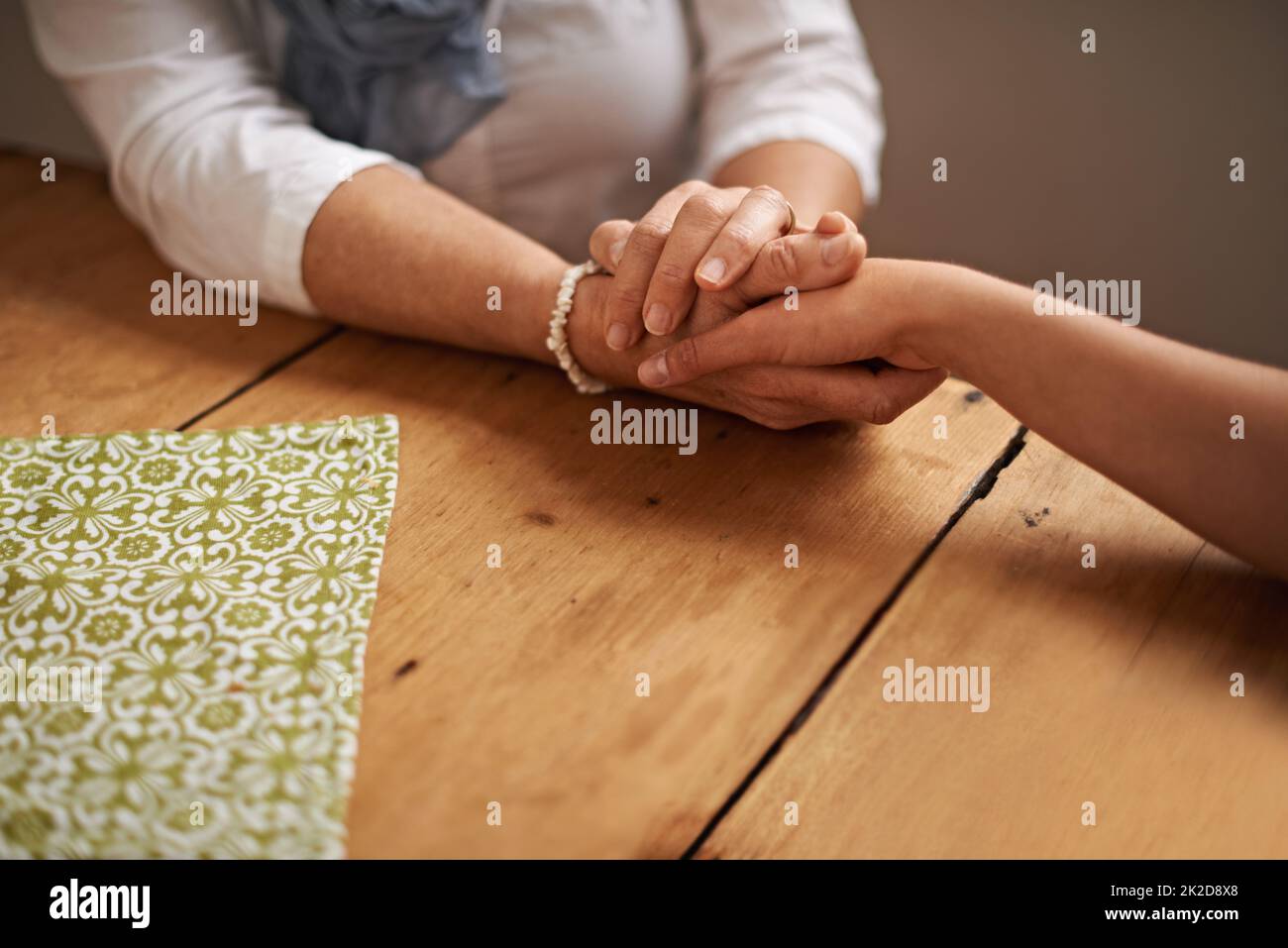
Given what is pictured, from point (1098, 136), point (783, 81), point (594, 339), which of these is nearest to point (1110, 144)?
point (1098, 136)

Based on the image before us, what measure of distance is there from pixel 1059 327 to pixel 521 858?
429mm

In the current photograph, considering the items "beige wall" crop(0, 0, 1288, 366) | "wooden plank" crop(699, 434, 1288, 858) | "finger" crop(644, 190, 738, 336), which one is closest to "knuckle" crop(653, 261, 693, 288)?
"finger" crop(644, 190, 738, 336)

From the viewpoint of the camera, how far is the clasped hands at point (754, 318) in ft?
2.26

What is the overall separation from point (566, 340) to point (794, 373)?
0.58ft

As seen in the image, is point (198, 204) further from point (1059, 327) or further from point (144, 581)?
point (1059, 327)

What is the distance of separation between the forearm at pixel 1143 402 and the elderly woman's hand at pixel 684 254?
122 millimetres

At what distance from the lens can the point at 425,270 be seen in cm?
79

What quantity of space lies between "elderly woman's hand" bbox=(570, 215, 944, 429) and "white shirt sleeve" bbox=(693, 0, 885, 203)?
10.1 inches

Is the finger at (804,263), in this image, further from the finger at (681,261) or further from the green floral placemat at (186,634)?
the green floral placemat at (186,634)

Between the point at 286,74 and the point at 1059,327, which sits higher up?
the point at 286,74

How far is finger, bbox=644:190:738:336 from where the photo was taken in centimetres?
71
